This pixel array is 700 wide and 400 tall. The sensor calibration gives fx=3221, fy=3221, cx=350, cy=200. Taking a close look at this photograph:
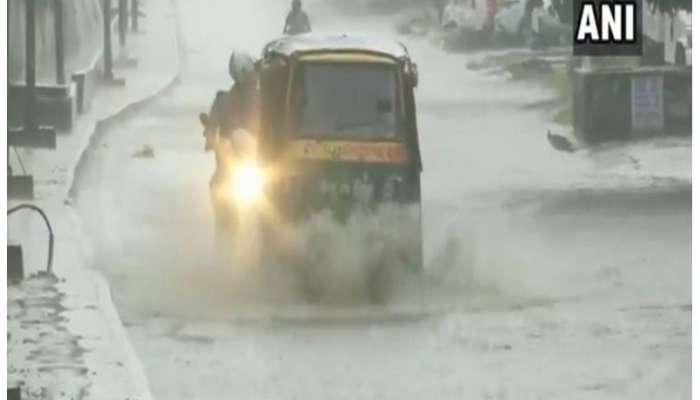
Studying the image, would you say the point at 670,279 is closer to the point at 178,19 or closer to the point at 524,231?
the point at 524,231

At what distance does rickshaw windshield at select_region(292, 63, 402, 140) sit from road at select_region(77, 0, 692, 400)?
0.08 meters

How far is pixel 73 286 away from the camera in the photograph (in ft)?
17.2

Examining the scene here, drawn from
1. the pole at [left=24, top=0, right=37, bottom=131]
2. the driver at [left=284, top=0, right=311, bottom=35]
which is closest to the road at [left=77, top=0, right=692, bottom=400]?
the driver at [left=284, top=0, right=311, bottom=35]

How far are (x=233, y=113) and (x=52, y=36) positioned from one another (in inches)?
12.8

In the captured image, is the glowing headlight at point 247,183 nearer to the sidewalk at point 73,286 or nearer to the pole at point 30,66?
the sidewalk at point 73,286

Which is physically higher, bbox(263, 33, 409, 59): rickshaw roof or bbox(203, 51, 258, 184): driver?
bbox(263, 33, 409, 59): rickshaw roof

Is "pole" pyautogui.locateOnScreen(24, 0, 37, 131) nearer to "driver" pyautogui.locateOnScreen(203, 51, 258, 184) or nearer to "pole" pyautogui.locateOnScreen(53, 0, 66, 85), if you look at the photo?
"pole" pyautogui.locateOnScreen(53, 0, 66, 85)

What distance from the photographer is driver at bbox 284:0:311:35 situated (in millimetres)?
5289

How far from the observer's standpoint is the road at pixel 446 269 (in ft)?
17.3

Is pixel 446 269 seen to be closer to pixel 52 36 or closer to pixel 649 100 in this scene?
pixel 649 100

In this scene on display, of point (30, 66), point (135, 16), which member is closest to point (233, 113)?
point (135, 16)

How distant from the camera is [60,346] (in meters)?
5.18

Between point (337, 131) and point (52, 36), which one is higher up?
→ point (52, 36)

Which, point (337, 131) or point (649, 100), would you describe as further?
point (649, 100)
